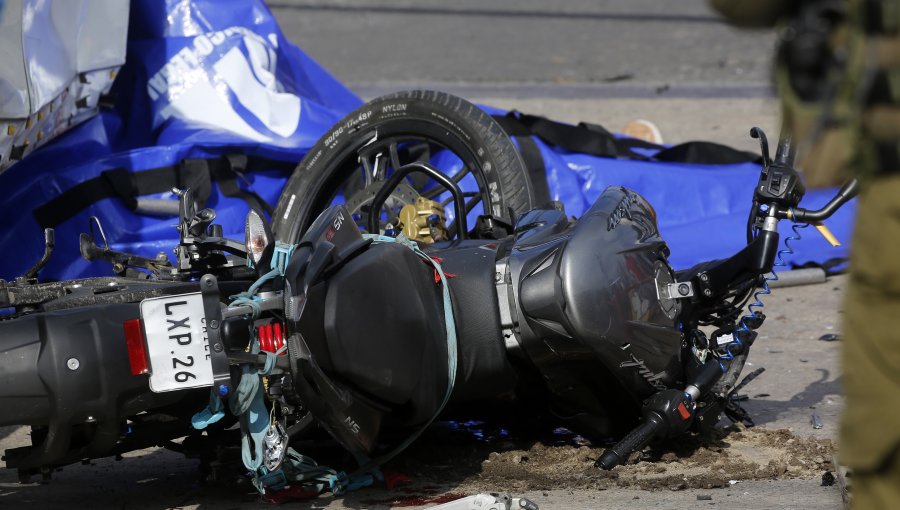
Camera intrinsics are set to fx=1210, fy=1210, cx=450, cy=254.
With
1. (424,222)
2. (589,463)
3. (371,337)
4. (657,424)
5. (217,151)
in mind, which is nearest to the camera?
(371,337)

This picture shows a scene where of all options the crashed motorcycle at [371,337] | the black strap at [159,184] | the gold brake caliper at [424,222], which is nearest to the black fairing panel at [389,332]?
the crashed motorcycle at [371,337]

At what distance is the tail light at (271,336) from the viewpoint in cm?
311

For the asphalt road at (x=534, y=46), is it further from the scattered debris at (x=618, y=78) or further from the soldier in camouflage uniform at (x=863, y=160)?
the soldier in camouflage uniform at (x=863, y=160)

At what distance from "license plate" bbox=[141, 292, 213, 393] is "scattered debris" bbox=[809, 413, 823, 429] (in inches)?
79.2

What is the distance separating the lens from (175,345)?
9.46ft

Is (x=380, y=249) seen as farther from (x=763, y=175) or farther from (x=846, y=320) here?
(x=846, y=320)

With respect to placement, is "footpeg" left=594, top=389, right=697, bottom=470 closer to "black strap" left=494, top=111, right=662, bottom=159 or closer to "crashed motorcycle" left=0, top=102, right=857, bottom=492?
"crashed motorcycle" left=0, top=102, right=857, bottom=492

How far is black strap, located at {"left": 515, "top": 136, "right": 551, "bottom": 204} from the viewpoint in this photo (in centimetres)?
561

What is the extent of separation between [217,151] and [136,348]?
3048mm

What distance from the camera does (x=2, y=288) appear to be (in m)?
3.18

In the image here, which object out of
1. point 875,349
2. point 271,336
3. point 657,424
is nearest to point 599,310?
point 657,424

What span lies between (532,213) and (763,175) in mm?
725

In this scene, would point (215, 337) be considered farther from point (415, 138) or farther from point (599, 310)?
point (415, 138)

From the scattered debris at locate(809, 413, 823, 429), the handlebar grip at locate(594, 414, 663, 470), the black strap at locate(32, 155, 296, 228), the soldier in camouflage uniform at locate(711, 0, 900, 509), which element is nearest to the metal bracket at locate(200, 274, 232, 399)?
the handlebar grip at locate(594, 414, 663, 470)
